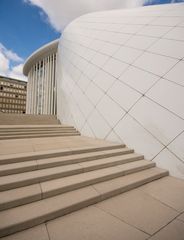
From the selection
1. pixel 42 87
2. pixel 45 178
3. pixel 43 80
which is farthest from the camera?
pixel 42 87

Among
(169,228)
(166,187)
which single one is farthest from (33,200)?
(166,187)

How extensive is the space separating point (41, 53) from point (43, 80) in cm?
430

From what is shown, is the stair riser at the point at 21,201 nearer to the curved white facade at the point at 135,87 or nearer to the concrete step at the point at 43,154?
the concrete step at the point at 43,154

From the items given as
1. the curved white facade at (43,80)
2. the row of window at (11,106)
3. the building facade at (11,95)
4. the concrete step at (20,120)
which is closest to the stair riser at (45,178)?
the concrete step at (20,120)

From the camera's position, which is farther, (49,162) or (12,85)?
(12,85)

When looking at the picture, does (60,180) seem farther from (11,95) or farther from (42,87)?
(11,95)

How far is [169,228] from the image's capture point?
2340mm

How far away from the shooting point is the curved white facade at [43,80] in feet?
80.9

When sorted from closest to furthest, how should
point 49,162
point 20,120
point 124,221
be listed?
point 124,221 → point 49,162 → point 20,120

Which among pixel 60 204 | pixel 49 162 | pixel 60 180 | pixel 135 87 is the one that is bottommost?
pixel 60 204

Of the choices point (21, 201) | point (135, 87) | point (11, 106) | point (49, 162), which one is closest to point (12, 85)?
point (11, 106)

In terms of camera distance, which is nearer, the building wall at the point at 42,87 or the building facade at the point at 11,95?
the building wall at the point at 42,87

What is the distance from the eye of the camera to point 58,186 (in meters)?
2.96

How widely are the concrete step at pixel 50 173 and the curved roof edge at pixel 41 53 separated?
23.7 m
